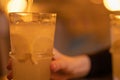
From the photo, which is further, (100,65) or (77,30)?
(77,30)

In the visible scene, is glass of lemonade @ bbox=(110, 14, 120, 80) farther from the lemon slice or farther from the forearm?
the forearm

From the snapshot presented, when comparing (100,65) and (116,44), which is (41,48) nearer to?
(116,44)

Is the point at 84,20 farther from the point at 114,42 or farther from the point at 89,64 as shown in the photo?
→ the point at 114,42

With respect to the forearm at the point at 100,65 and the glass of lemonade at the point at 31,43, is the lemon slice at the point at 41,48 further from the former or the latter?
the forearm at the point at 100,65

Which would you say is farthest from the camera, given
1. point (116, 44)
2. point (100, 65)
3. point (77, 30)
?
point (77, 30)

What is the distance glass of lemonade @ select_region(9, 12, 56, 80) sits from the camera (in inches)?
23.9

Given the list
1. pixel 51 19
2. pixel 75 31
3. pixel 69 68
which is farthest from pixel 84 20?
pixel 51 19

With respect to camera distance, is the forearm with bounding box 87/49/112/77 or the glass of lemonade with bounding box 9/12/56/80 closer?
the glass of lemonade with bounding box 9/12/56/80

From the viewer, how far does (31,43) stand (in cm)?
61

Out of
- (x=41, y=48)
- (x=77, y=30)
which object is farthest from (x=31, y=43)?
(x=77, y=30)

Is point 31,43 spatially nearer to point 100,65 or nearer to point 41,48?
point 41,48

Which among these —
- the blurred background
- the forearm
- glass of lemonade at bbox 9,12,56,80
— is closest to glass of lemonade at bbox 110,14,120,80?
glass of lemonade at bbox 9,12,56,80

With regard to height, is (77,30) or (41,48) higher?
(41,48)

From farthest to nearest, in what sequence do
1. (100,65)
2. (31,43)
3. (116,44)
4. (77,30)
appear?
(77,30)
(100,65)
(116,44)
(31,43)
